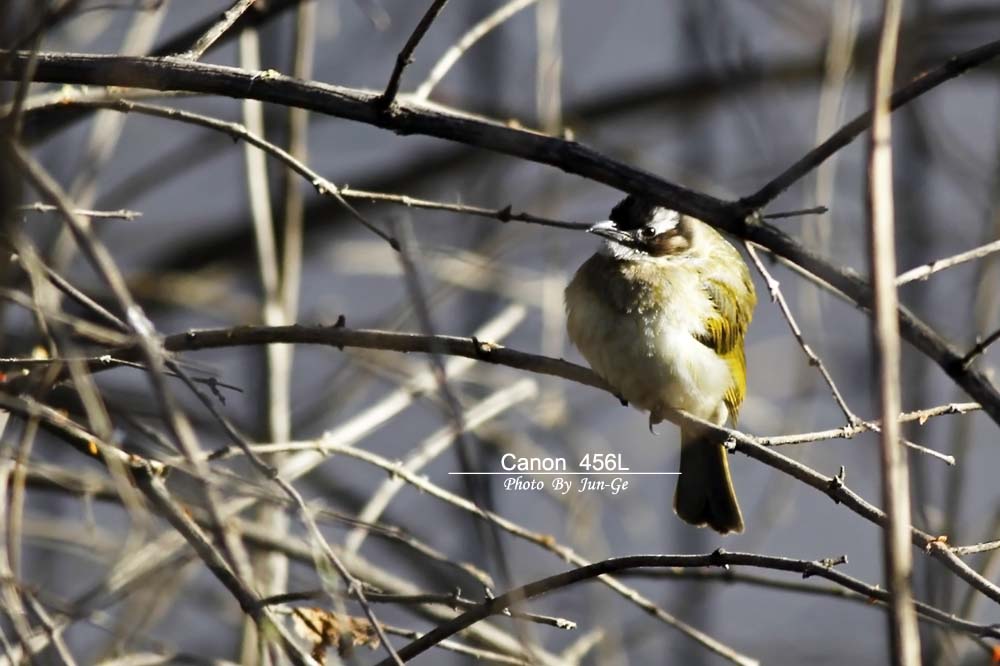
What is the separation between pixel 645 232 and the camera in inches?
195

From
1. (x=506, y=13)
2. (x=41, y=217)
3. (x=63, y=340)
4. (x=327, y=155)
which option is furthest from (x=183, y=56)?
(x=327, y=155)

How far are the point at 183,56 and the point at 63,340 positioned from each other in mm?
1015

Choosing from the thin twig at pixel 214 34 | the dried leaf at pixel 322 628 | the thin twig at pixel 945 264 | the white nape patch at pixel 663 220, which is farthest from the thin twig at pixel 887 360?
the white nape patch at pixel 663 220

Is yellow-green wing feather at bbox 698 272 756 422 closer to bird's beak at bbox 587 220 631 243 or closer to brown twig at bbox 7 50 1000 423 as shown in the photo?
bird's beak at bbox 587 220 631 243

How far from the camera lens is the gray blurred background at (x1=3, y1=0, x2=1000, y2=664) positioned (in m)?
4.92

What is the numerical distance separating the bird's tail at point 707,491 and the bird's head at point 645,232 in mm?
648

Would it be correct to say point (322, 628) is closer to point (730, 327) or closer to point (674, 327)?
point (674, 327)

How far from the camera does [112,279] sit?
1.85 meters

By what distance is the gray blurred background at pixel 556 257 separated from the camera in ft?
16.1

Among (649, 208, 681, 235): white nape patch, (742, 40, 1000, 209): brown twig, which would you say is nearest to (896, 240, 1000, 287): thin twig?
(742, 40, 1000, 209): brown twig

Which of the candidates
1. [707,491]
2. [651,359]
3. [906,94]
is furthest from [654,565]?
[707,491]

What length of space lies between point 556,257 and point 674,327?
1.67 meters

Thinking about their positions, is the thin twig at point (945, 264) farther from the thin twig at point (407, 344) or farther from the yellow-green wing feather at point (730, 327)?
the yellow-green wing feather at point (730, 327)

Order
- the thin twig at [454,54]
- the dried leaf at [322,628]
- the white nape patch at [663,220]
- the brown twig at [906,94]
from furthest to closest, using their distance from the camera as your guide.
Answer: the white nape patch at [663,220] → the thin twig at [454,54] → the dried leaf at [322,628] → the brown twig at [906,94]
